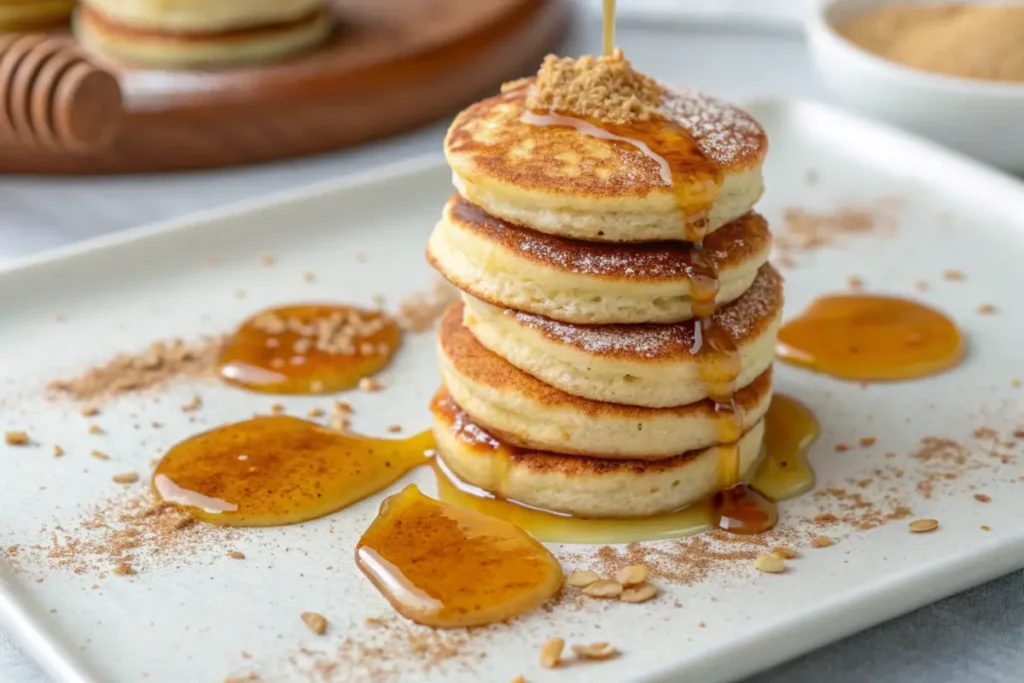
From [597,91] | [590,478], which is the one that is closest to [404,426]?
[590,478]

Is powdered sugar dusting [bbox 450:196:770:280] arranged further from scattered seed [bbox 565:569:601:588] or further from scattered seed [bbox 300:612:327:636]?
scattered seed [bbox 300:612:327:636]

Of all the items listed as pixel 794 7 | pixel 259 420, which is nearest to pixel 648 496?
pixel 259 420

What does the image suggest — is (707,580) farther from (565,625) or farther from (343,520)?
(343,520)

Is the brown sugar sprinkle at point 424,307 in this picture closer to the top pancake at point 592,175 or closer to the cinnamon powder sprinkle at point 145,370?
the cinnamon powder sprinkle at point 145,370

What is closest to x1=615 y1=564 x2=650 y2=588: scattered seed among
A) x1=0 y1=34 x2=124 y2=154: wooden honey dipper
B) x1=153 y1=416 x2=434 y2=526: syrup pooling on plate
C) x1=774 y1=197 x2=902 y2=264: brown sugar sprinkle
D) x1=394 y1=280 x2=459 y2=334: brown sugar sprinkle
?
x1=153 y1=416 x2=434 y2=526: syrup pooling on plate

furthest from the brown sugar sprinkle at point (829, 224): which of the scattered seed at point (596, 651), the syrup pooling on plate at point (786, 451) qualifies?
the scattered seed at point (596, 651)
